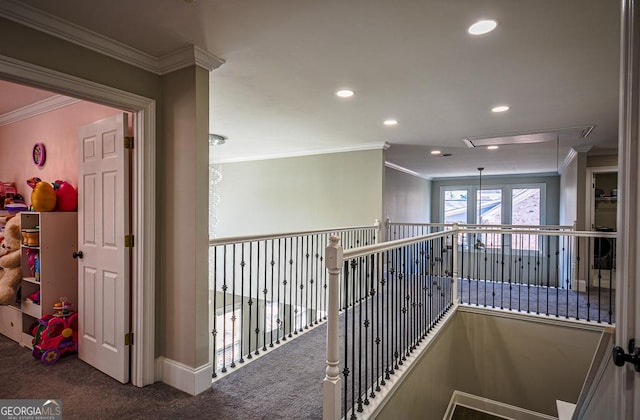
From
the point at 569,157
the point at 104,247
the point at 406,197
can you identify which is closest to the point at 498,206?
the point at 406,197

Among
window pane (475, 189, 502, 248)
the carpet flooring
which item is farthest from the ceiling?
window pane (475, 189, 502, 248)

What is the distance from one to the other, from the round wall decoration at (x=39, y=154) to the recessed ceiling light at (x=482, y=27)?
13.7ft

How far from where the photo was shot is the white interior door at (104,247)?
2.40 meters

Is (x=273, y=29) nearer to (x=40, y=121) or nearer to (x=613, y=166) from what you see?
(x=40, y=121)

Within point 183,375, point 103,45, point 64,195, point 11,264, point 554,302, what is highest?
point 103,45

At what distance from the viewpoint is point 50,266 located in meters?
2.93

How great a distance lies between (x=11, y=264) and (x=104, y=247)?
4.92 ft

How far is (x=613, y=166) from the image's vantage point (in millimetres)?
5309

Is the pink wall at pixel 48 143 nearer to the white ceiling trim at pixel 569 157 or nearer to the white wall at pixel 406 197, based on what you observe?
the white wall at pixel 406 197

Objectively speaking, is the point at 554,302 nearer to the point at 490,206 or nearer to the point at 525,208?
the point at 525,208

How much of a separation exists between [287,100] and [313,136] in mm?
1534

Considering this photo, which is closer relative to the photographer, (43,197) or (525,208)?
(43,197)

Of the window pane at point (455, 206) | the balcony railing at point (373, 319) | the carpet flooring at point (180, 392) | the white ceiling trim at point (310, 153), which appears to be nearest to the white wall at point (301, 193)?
the white ceiling trim at point (310, 153)

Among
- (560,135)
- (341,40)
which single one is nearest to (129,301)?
(341,40)
